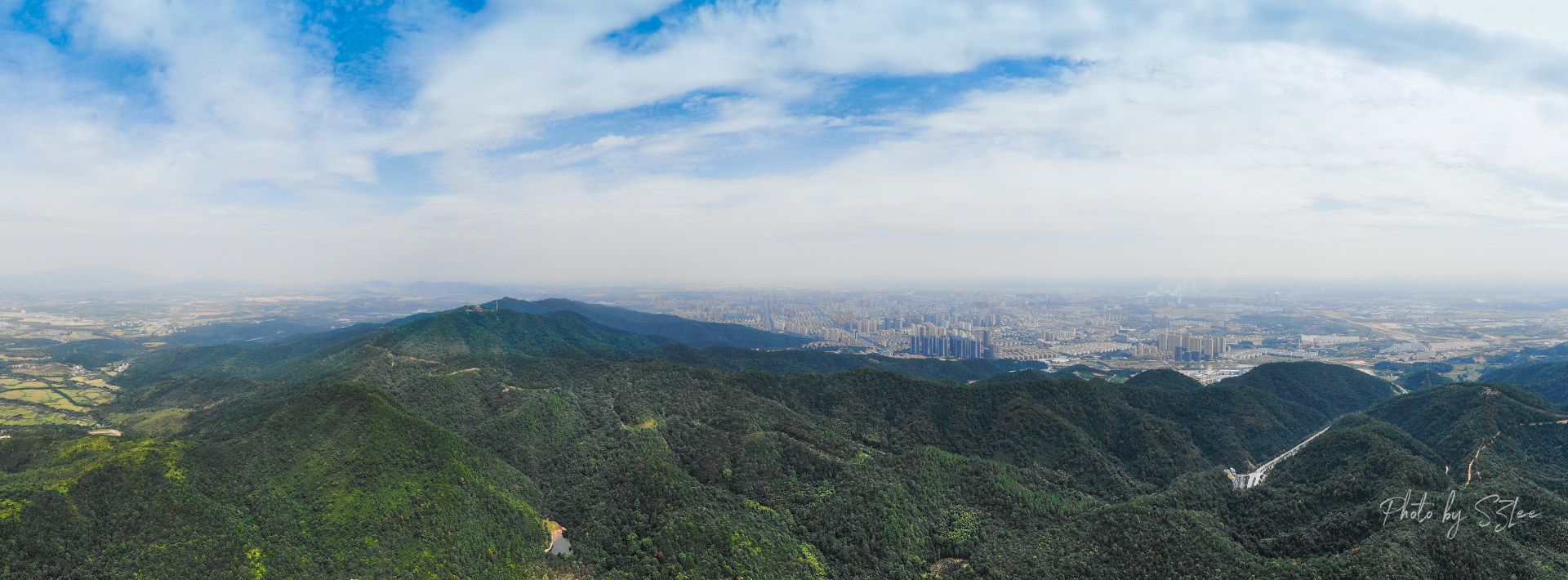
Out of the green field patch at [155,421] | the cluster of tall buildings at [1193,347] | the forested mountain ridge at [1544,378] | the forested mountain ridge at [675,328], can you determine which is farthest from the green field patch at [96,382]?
the cluster of tall buildings at [1193,347]

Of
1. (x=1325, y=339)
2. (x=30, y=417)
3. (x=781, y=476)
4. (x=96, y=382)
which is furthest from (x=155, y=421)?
(x=1325, y=339)

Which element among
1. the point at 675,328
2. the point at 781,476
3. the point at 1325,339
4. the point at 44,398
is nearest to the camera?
the point at 781,476

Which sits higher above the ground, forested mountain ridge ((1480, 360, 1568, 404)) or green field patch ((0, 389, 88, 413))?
forested mountain ridge ((1480, 360, 1568, 404))

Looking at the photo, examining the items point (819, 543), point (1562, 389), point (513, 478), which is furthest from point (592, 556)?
point (1562, 389)

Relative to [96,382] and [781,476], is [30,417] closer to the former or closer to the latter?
[96,382]

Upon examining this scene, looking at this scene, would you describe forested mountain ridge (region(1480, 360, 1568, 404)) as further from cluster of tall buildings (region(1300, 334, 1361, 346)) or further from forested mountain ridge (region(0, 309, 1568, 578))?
cluster of tall buildings (region(1300, 334, 1361, 346))

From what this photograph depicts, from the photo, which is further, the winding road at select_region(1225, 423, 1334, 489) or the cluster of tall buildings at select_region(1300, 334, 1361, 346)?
the cluster of tall buildings at select_region(1300, 334, 1361, 346)
